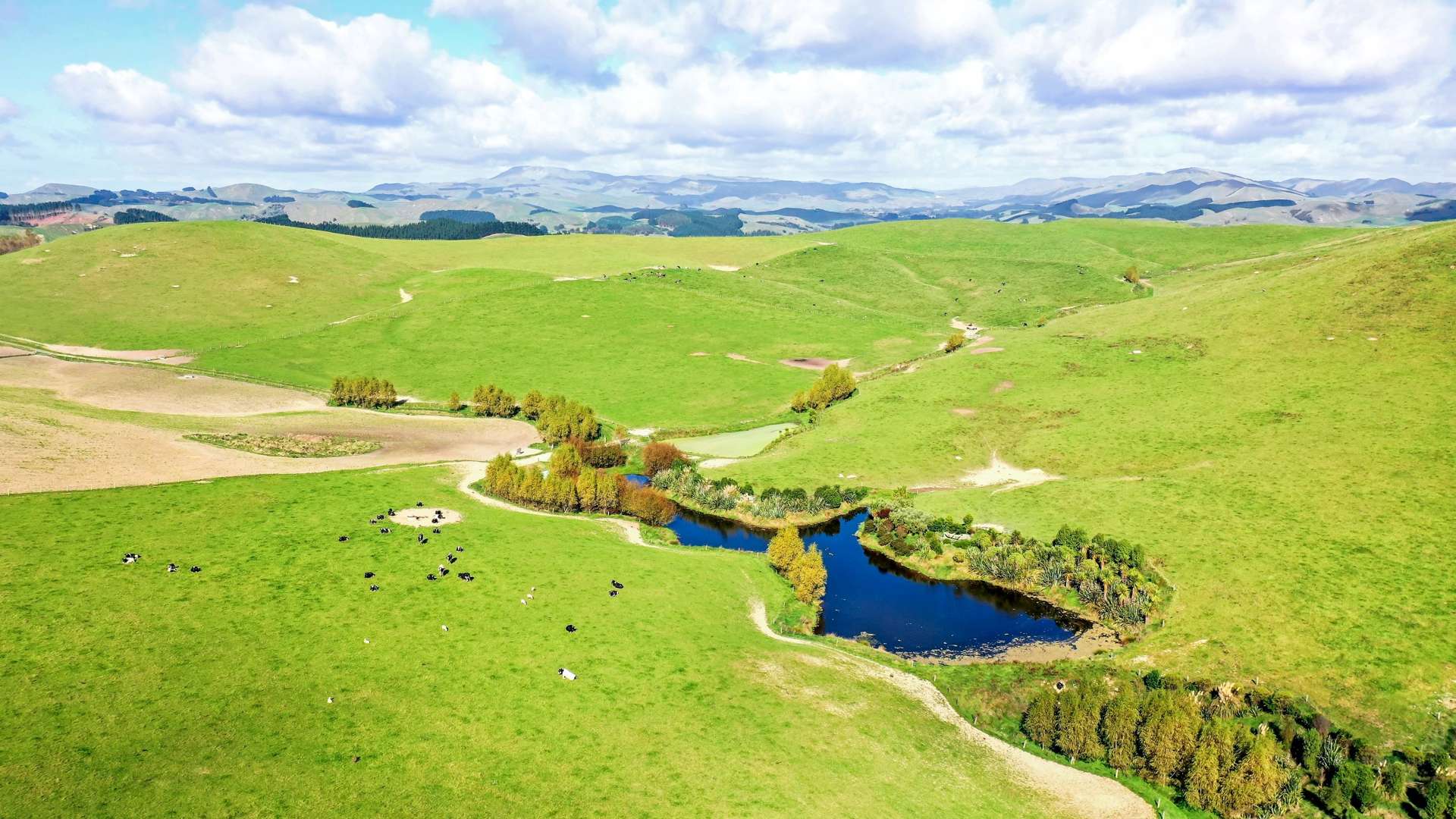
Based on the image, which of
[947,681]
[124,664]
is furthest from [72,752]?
[947,681]

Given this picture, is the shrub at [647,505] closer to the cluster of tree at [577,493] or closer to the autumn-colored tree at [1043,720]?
the cluster of tree at [577,493]

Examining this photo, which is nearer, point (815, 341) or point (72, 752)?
point (72, 752)

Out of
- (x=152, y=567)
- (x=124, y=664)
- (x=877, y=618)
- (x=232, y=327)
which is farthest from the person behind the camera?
(x=232, y=327)

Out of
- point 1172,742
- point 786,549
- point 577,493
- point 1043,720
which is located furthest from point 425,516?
point 1172,742

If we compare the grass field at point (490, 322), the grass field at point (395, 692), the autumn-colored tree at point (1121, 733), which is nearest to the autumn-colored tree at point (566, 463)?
the grass field at point (395, 692)

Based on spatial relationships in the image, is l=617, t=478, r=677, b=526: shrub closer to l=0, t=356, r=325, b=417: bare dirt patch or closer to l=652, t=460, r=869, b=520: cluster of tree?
l=652, t=460, r=869, b=520: cluster of tree

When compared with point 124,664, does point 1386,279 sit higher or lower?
higher

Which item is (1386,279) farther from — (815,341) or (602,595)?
(602,595)

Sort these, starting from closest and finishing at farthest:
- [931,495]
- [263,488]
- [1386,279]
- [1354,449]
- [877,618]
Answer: [877,618], [263,488], [1354,449], [931,495], [1386,279]
